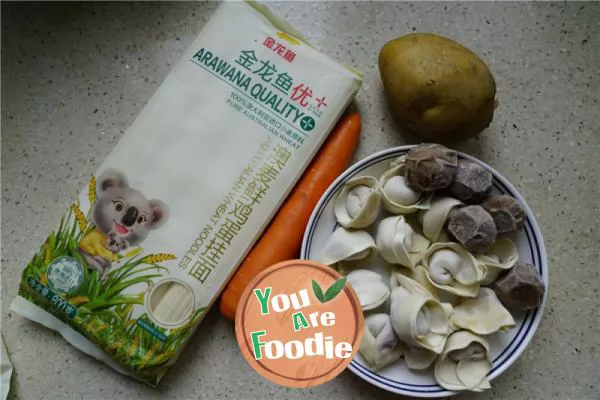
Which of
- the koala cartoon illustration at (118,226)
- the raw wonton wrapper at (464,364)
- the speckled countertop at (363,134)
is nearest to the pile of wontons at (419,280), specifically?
the raw wonton wrapper at (464,364)

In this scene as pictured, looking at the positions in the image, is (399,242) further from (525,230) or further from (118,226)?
(118,226)

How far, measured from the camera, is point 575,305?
786 millimetres

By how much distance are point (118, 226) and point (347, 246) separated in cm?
31

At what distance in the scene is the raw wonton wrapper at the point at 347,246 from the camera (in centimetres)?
71

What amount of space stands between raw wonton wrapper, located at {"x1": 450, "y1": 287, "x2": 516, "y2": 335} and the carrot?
0.79 ft

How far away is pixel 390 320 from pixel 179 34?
1.74 feet

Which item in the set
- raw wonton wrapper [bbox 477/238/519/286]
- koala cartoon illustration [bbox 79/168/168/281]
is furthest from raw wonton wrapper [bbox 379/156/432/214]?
koala cartoon illustration [bbox 79/168/168/281]

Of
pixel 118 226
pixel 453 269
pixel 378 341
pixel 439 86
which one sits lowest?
pixel 118 226

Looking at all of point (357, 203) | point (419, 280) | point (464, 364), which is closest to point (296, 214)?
point (357, 203)

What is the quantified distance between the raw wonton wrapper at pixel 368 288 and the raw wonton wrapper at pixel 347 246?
0.02 m

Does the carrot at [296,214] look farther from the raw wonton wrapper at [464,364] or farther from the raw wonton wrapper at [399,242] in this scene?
the raw wonton wrapper at [464,364]

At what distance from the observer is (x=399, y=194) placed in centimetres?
72

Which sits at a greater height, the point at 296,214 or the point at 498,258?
the point at 498,258

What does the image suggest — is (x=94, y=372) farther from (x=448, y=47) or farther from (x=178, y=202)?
(x=448, y=47)
